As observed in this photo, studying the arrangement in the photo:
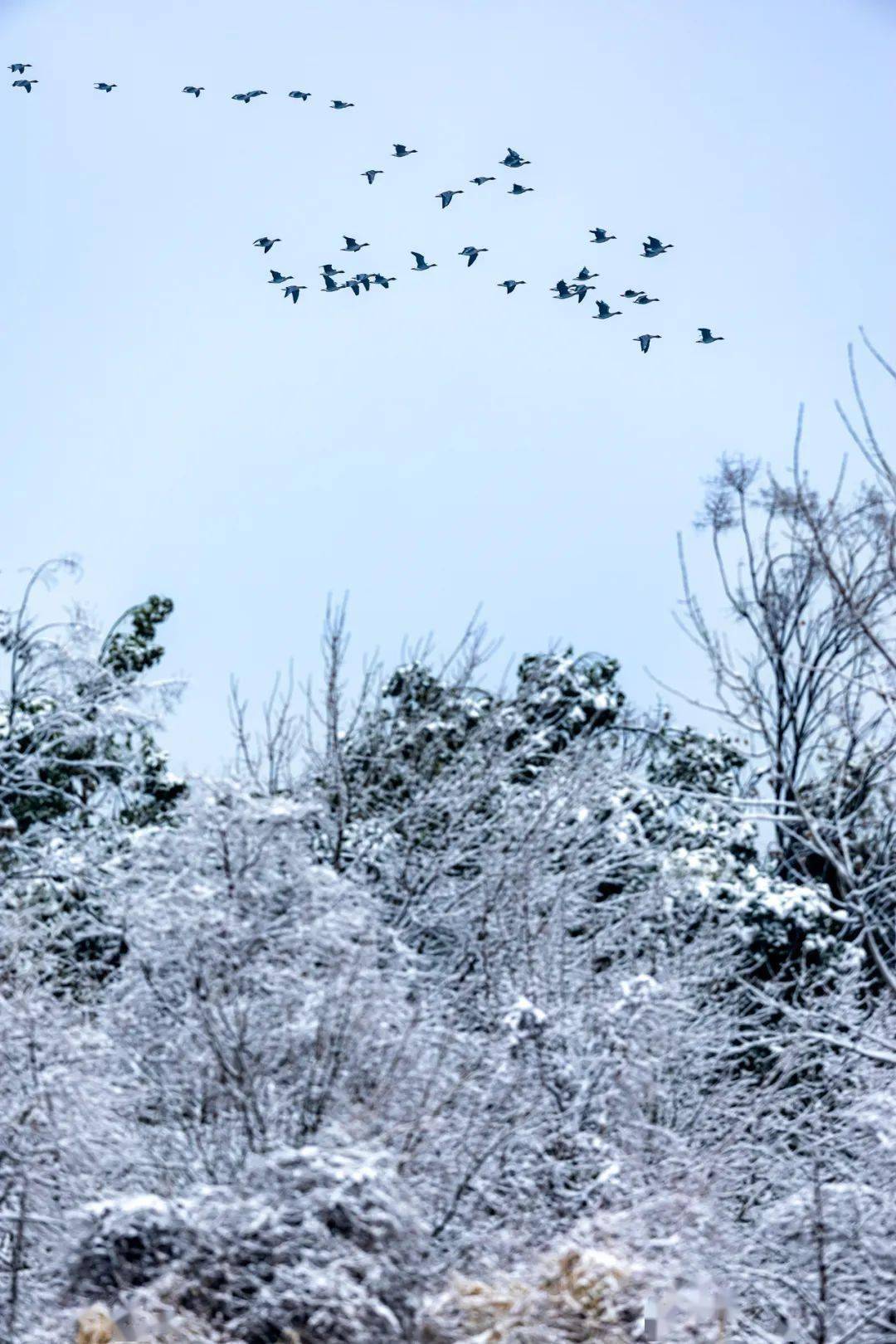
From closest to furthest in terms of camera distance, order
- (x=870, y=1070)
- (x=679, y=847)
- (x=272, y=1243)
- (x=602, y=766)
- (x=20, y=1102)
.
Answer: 1. (x=272, y=1243)
2. (x=20, y=1102)
3. (x=870, y=1070)
4. (x=602, y=766)
5. (x=679, y=847)

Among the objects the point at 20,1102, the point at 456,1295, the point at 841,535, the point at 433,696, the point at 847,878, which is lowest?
the point at 456,1295

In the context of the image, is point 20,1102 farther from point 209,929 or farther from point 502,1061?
point 502,1061

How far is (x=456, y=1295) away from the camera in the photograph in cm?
838

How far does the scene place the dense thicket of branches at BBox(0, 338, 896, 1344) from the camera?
833cm

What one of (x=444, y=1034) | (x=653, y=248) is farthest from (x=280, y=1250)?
(x=653, y=248)

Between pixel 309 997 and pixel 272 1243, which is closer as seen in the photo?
pixel 272 1243

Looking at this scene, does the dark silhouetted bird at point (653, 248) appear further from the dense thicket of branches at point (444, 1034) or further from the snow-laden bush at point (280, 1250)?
the snow-laden bush at point (280, 1250)

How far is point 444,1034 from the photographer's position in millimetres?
10531

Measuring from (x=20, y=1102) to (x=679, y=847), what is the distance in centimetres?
977

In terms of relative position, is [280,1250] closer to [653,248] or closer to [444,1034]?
[444,1034]

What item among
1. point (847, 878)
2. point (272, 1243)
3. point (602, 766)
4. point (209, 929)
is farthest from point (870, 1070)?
point (272, 1243)

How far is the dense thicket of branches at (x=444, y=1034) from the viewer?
8.33m

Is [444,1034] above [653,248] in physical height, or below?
below

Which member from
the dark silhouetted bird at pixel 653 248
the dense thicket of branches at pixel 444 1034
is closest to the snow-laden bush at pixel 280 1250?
the dense thicket of branches at pixel 444 1034
